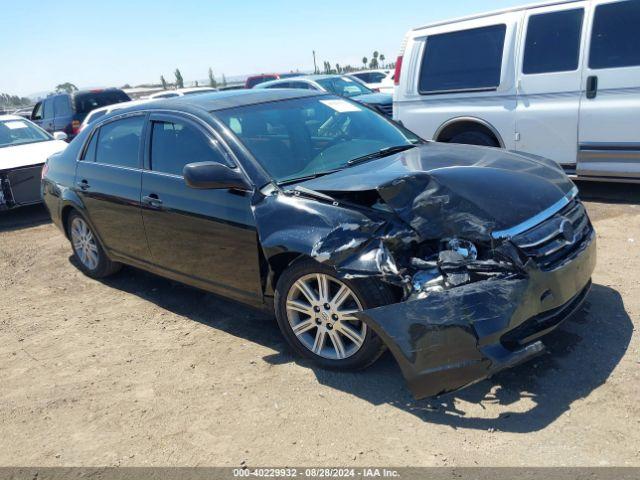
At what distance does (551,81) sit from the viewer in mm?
6707

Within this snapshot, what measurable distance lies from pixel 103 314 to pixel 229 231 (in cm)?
177

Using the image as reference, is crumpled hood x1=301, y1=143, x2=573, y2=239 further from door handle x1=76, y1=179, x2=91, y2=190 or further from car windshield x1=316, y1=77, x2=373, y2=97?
car windshield x1=316, y1=77, x2=373, y2=97

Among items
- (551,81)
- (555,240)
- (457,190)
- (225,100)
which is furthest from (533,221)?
(551,81)

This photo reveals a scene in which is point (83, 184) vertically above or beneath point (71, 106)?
beneath

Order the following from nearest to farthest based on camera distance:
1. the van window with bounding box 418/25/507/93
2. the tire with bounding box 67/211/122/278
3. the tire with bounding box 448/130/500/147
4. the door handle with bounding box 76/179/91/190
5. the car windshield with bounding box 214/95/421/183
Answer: the car windshield with bounding box 214/95/421/183 → the door handle with bounding box 76/179/91/190 → the tire with bounding box 67/211/122/278 → the van window with bounding box 418/25/507/93 → the tire with bounding box 448/130/500/147

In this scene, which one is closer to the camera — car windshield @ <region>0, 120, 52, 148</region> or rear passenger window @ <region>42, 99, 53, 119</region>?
car windshield @ <region>0, 120, 52, 148</region>

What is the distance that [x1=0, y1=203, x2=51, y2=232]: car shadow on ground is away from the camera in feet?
28.6

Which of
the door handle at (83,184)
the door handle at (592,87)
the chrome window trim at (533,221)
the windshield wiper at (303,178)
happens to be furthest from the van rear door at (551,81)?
the door handle at (83,184)

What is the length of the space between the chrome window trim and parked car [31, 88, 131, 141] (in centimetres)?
1305

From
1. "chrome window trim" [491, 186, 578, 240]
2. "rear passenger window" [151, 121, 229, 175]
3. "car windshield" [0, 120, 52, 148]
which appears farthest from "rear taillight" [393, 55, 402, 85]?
"car windshield" [0, 120, 52, 148]

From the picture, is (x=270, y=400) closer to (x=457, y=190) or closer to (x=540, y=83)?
(x=457, y=190)

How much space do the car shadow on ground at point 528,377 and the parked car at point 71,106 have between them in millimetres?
11806

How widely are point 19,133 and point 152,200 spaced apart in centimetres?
685

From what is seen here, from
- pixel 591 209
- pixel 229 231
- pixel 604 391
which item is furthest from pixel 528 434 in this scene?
pixel 591 209
